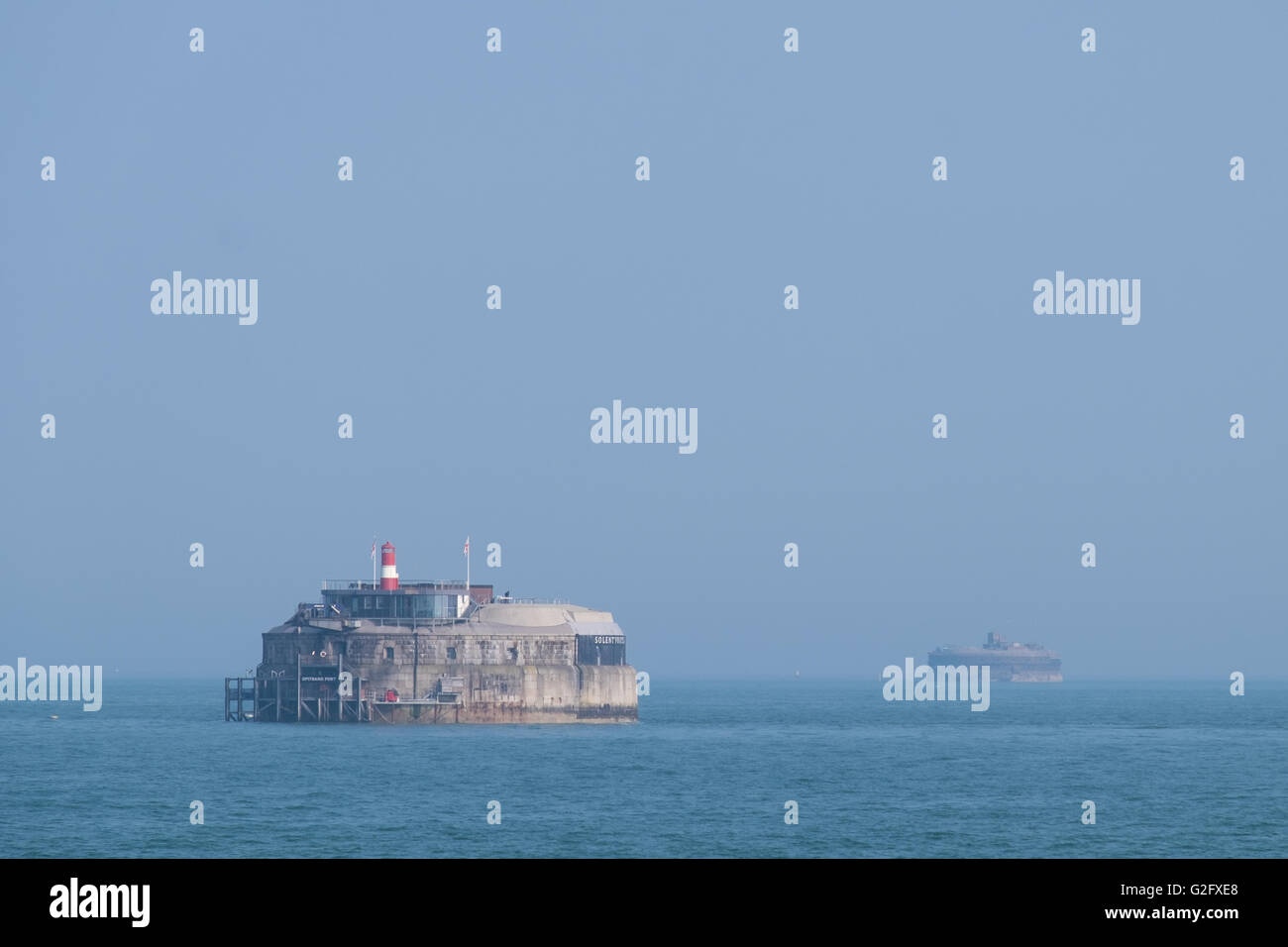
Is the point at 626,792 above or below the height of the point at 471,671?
below

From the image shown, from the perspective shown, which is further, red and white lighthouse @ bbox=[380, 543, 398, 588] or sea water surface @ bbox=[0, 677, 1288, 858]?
red and white lighthouse @ bbox=[380, 543, 398, 588]

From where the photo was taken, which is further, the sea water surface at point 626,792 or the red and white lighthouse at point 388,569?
the red and white lighthouse at point 388,569

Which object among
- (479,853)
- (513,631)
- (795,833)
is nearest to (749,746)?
(513,631)

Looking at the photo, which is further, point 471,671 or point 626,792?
point 471,671

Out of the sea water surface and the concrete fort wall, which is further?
the concrete fort wall

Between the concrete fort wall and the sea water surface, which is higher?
→ the concrete fort wall

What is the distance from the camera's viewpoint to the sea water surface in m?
62.3

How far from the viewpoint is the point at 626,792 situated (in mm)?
79125

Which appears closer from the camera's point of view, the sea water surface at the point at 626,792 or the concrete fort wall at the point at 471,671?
the sea water surface at the point at 626,792

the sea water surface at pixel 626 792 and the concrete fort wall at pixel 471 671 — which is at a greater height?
the concrete fort wall at pixel 471 671

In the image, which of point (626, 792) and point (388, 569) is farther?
point (388, 569)

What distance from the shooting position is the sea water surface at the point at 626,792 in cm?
6228
